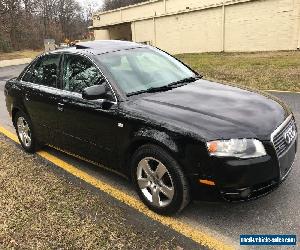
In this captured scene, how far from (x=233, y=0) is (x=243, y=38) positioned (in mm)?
2919

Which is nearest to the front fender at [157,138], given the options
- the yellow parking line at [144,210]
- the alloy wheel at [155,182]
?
the alloy wheel at [155,182]

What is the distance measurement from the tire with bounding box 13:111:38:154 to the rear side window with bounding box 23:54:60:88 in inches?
24.4

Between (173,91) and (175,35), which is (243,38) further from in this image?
(173,91)

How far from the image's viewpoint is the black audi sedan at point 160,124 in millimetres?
3453

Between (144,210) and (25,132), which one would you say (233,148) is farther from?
(25,132)

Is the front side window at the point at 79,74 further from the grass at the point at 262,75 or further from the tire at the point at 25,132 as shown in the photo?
the grass at the point at 262,75

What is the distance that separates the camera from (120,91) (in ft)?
14.0

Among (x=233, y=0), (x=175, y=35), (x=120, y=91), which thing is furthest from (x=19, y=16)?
(x=120, y=91)

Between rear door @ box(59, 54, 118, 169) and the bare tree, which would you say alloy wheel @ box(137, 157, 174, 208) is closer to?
rear door @ box(59, 54, 118, 169)

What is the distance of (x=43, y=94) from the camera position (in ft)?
17.5

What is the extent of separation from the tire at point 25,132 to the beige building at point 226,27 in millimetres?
18399

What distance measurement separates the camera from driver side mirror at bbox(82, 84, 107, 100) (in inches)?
165

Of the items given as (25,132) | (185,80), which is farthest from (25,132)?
(185,80)

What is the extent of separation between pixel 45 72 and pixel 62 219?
7.67 ft
